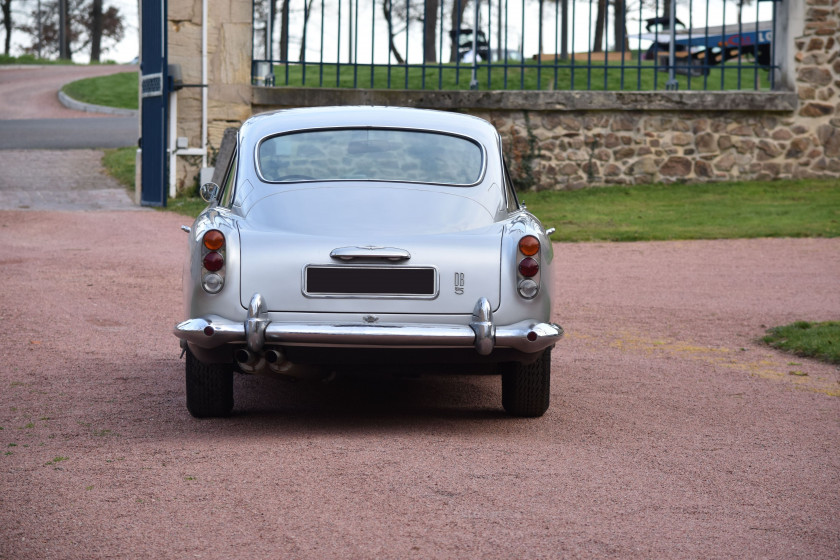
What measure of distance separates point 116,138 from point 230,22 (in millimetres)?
8264

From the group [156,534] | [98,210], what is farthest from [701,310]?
[98,210]

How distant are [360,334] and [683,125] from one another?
13432 mm

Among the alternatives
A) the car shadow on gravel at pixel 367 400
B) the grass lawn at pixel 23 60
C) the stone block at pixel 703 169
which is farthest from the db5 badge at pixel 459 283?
the grass lawn at pixel 23 60

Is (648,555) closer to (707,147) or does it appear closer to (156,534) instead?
(156,534)

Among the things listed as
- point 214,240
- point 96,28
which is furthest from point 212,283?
point 96,28

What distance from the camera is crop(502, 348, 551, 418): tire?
5.55 meters

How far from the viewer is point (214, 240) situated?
5211mm

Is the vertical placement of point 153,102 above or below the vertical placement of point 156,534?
above

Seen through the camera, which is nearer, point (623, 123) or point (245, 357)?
point (245, 357)

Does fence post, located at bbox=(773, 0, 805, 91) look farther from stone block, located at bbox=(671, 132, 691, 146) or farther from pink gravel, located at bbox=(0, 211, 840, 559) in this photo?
pink gravel, located at bbox=(0, 211, 840, 559)

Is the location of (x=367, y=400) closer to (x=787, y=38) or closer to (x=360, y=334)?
(x=360, y=334)

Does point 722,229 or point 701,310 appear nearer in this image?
point 701,310

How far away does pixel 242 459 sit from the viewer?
463cm

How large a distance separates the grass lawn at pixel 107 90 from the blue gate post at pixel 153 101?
47.1ft
